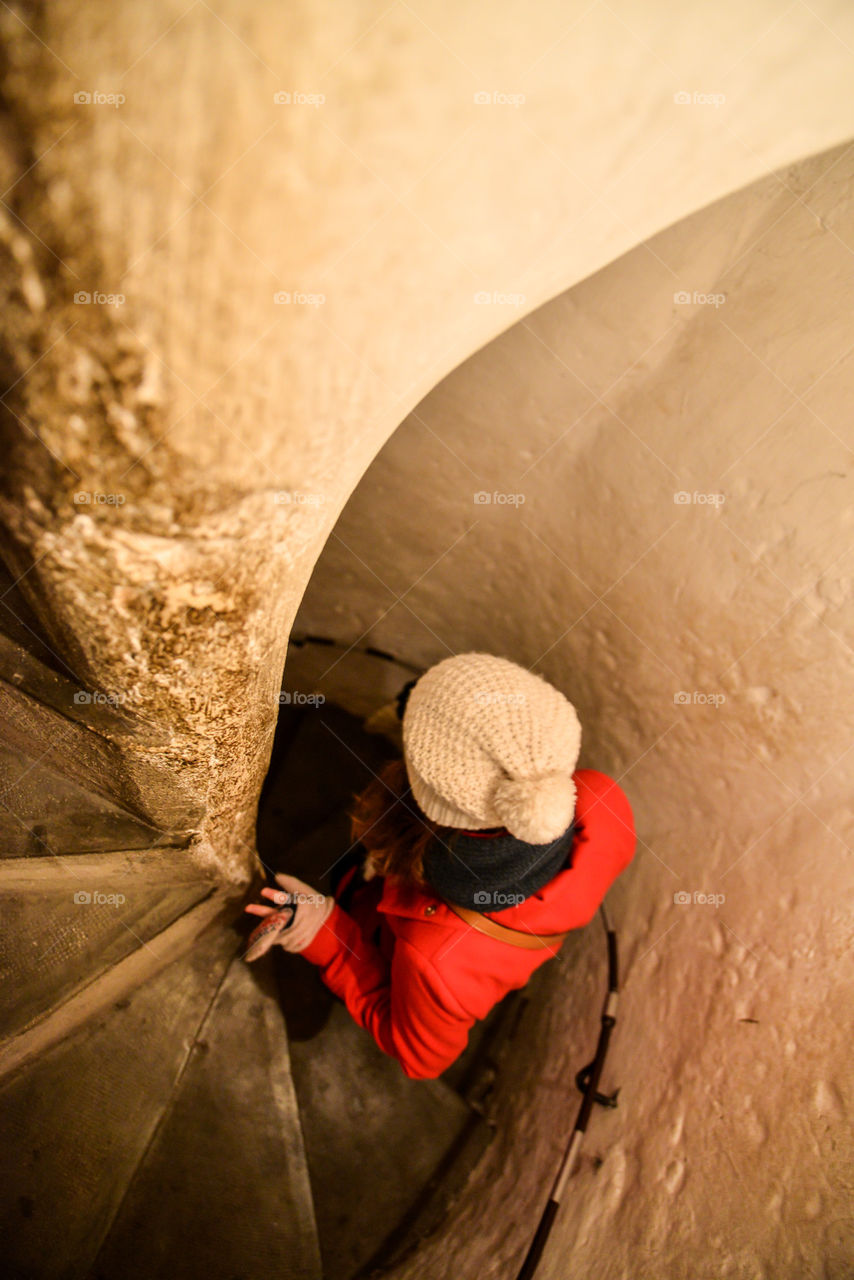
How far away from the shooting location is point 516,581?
2.32 m

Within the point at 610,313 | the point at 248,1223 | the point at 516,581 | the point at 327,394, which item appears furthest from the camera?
the point at 516,581

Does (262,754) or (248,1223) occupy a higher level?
(262,754)

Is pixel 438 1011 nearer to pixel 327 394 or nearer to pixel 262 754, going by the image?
pixel 262 754

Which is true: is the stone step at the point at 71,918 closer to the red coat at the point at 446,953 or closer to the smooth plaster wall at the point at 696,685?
the red coat at the point at 446,953

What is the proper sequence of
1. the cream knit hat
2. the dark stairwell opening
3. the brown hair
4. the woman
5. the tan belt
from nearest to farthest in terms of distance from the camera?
the cream knit hat, the woman, the tan belt, the brown hair, the dark stairwell opening

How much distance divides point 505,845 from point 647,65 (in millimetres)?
1230

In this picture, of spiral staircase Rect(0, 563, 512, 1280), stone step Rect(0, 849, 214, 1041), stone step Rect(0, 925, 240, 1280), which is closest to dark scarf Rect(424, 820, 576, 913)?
spiral staircase Rect(0, 563, 512, 1280)

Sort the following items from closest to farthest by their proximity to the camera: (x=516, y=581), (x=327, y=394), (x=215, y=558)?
1. (x=327, y=394)
2. (x=215, y=558)
3. (x=516, y=581)

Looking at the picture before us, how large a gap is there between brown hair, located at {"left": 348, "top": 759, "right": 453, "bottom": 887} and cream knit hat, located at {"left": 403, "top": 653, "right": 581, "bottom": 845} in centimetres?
22

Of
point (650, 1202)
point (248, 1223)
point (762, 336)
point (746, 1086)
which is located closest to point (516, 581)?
point (762, 336)

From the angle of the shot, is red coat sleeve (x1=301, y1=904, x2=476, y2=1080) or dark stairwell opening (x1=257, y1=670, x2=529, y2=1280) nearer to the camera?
red coat sleeve (x1=301, y1=904, x2=476, y2=1080)

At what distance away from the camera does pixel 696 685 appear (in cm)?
178

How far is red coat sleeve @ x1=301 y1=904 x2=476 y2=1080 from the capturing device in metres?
1.45

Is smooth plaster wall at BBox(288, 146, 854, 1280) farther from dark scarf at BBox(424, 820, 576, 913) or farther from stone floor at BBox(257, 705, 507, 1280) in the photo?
dark scarf at BBox(424, 820, 576, 913)
